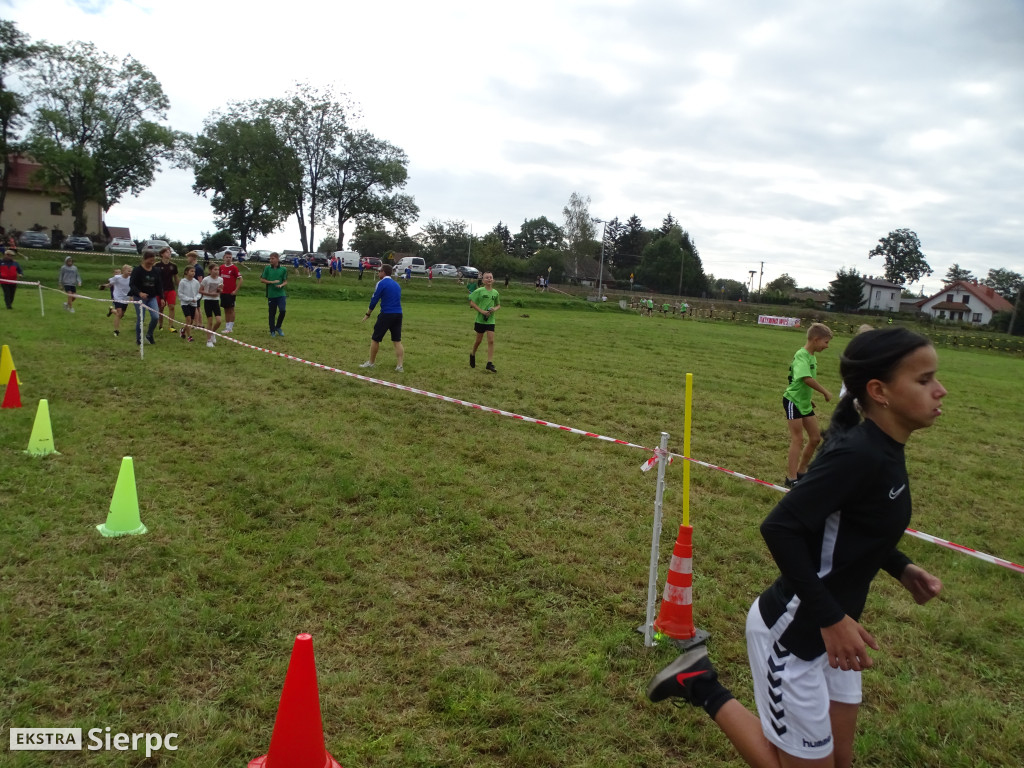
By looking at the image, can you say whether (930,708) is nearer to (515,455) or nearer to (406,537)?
(406,537)

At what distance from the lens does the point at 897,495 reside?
1.91 meters

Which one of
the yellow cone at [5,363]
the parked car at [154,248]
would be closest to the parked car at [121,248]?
the parked car at [154,248]

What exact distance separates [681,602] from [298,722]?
227cm

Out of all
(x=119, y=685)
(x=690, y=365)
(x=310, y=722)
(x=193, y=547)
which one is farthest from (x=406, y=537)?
(x=690, y=365)

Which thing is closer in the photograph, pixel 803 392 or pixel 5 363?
pixel 803 392

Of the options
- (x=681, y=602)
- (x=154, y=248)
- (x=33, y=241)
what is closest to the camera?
(x=681, y=602)

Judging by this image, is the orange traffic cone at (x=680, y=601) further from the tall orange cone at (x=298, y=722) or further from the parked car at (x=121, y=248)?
the parked car at (x=121, y=248)

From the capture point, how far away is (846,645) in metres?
1.84

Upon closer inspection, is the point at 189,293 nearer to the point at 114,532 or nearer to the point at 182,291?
the point at 182,291

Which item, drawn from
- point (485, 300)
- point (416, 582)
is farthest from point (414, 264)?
point (416, 582)

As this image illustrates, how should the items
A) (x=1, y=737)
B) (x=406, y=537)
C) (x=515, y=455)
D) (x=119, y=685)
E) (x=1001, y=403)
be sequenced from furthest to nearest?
(x=1001, y=403) < (x=515, y=455) < (x=406, y=537) < (x=119, y=685) < (x=1, y=737)

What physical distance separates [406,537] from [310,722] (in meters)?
2.58

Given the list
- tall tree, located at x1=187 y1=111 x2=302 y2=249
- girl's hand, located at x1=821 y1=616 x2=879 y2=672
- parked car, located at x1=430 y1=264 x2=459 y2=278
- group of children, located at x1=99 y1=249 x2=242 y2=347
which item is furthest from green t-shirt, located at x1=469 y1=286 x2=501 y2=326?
tall tree, located at x1=187 y1=111 x2=302 y2=249

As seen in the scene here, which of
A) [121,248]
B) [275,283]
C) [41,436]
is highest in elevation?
[121,248]
